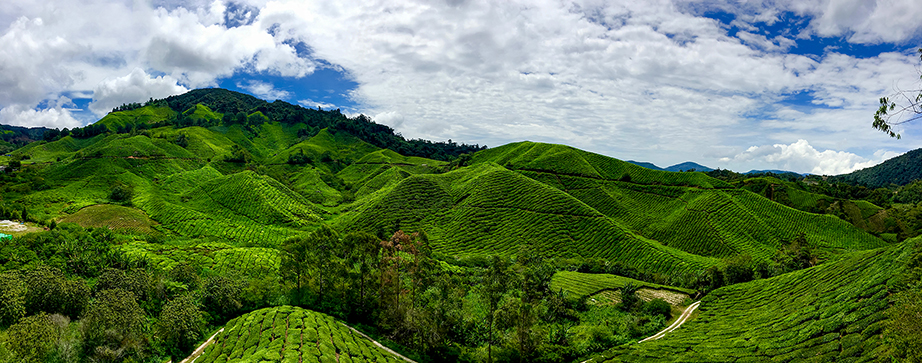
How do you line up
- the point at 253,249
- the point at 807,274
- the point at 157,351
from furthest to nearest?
1. the point at 253,249
2. the point at 807,274
3. the point at 157,351

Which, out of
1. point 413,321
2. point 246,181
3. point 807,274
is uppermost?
point 246,181

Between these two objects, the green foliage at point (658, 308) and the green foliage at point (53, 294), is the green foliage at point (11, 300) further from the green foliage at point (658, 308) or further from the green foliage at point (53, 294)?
the green foliage at point (658, 308)

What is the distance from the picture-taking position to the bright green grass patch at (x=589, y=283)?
225 ft

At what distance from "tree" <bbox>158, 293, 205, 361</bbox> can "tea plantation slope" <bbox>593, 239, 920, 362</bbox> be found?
4777cm

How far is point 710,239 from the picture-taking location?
381ft

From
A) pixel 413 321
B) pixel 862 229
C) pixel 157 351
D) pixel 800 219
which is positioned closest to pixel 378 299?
pixel 413 321

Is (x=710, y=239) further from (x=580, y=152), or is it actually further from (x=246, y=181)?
(x=246, y=181)

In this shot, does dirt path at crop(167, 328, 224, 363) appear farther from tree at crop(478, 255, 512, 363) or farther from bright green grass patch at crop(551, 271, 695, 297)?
bright green grass patch at crop(551, 271, 695, 297)

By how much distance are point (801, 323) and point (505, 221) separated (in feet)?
257

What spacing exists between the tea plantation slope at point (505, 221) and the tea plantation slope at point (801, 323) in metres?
39.0

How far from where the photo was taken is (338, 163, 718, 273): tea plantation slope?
99.9 metres

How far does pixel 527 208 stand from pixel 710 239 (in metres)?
58.1

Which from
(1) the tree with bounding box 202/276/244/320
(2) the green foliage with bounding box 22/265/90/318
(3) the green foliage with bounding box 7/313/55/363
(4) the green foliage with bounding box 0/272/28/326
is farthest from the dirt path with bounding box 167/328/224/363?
(4) the green foliage with bounding box 0/272/28/326

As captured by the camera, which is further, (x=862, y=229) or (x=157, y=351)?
(x=862, y=229)
